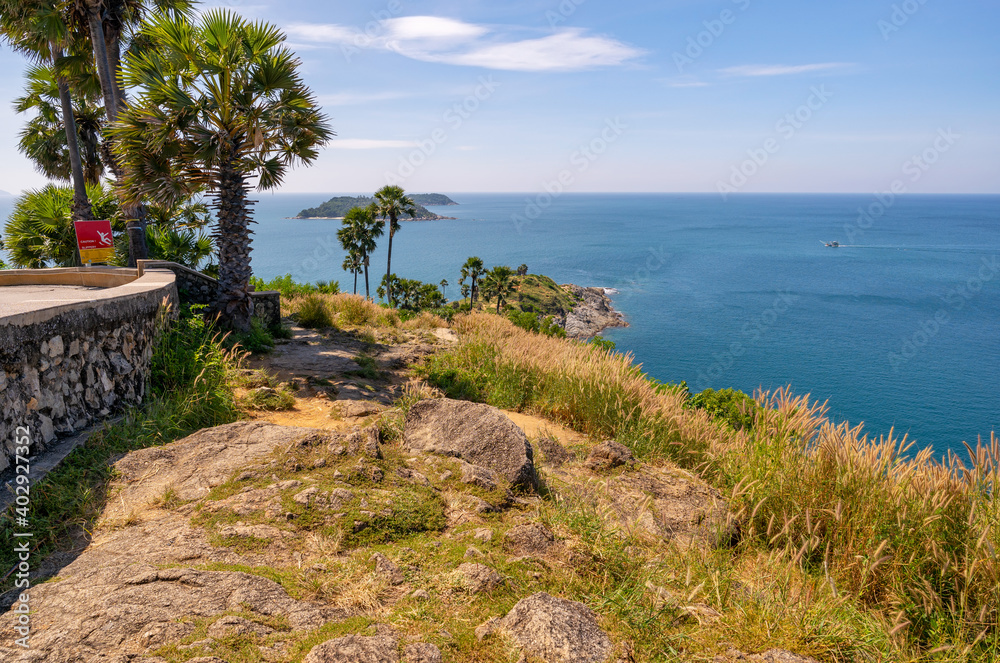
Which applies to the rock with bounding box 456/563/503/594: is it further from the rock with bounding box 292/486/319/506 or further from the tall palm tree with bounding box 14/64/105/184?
the tall palm tree with bounding box 14/64/105/184

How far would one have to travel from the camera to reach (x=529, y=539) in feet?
12.5

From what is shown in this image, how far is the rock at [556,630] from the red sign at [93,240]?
11094mm

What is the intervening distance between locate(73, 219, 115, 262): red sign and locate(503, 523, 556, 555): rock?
10.5m

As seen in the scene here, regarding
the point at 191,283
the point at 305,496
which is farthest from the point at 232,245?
the point at 305,496

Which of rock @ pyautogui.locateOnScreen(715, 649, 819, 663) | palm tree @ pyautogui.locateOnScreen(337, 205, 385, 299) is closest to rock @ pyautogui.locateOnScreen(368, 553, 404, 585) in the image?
rock @ pyautogui.locateOnScreen(715, 649, 819, 663)

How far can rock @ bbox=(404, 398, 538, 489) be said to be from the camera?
198 inches

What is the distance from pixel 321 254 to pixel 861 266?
151m

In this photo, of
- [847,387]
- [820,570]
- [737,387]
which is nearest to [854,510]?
[820,570]

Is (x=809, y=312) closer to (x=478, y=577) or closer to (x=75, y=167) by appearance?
(x=75, y=167)

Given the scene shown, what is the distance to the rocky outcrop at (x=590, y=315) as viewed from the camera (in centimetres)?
8612

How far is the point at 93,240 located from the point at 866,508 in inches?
517

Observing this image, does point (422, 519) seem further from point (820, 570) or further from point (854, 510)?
point (854, 510)

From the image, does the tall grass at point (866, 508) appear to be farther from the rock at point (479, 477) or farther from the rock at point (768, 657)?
the rock at point (479, 477)

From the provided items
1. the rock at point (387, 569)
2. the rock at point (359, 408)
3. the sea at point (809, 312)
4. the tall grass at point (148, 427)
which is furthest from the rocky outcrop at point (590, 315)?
the rock at point (387, 569)
